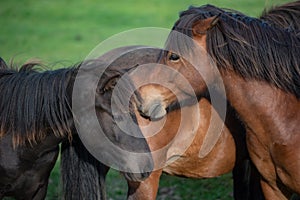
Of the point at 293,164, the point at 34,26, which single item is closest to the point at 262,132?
the point at 293,164

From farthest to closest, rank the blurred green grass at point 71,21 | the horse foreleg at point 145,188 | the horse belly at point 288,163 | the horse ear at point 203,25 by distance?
the blurred green grass at point 71,21 < the horse foreleg at point 145,188 < the horse belly at point 288,163 < the horse ear at point 203,25

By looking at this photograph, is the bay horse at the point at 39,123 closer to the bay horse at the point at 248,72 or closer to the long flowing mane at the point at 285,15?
the bay horse at the point at 248,72

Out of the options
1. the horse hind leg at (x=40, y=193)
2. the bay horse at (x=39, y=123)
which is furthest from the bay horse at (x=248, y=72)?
the horse hind leg at (x=40, y=193)

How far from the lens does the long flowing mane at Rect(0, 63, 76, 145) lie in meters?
4.81

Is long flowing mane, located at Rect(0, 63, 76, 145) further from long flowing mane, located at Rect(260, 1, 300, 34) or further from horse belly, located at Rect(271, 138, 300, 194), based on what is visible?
long flowing mane, located at Rect(260, 1, 300, 34)

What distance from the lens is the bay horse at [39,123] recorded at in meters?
4.81

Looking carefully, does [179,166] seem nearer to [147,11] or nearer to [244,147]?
[244,147]

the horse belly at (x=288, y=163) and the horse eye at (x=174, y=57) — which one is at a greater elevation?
the horse eye at (x=174, y=57)

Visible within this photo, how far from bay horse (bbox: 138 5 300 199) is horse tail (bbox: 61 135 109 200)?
2.79 feet

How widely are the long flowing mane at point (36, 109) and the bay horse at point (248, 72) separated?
626 millimetres

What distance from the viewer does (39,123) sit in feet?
15.9

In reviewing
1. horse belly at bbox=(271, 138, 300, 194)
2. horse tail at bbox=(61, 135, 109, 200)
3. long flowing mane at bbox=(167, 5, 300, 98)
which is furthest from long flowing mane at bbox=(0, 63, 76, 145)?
horse belly at bbox=(271, 138, 300, 194)

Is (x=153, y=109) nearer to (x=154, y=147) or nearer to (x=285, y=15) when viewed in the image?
(x=154, y=147)

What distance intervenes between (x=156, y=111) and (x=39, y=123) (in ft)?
3.02
